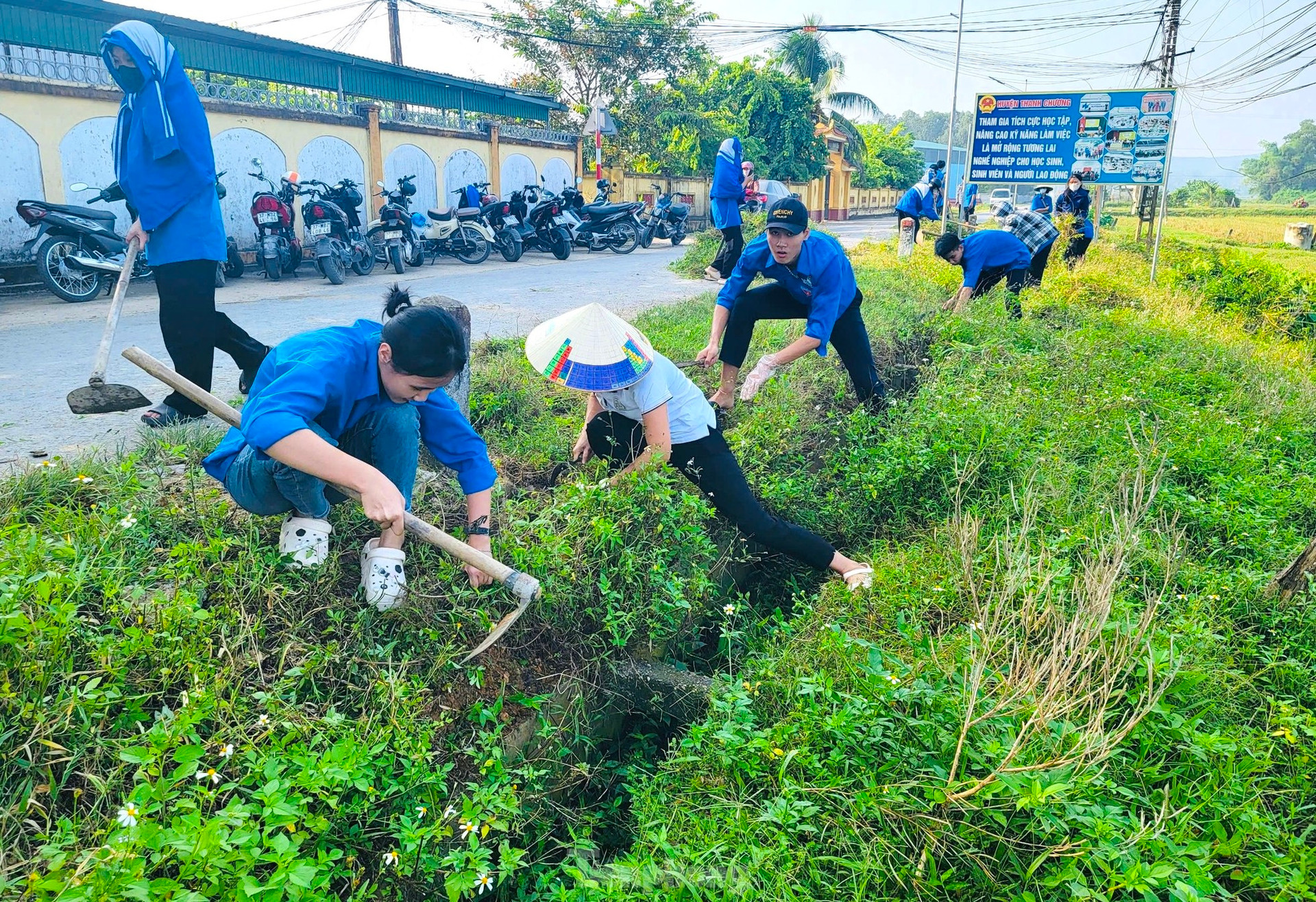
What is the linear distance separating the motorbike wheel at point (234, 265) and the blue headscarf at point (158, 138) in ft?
20.8

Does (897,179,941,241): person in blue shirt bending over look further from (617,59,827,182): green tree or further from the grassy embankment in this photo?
(617,59,827,182): green tree

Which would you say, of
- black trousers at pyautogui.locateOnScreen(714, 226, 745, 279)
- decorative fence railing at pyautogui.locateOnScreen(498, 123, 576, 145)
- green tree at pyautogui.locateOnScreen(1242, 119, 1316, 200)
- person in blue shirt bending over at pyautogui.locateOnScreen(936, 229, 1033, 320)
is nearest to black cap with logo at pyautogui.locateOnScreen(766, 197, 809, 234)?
person in blue shirt bending over at pyautogui.locateOnScreen(936, 229, 1033, 320)

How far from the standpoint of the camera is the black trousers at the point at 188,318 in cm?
340

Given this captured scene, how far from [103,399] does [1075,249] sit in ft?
33.6

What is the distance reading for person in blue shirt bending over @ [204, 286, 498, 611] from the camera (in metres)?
1.95

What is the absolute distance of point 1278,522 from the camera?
328cm

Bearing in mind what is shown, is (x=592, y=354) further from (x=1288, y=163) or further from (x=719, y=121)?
(x=1288, y=163)

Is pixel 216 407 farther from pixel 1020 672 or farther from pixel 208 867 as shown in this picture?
pixel 1020 672

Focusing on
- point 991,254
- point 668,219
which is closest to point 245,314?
point 991,254

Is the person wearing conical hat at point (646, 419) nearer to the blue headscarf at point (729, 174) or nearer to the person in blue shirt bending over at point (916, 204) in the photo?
the blue headscarf at point (729, 174)

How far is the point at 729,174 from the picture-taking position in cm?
794

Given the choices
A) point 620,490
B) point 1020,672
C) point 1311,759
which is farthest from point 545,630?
point 1311,759

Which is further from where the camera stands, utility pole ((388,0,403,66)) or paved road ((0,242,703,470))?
utility pole ((388,0,403,66))

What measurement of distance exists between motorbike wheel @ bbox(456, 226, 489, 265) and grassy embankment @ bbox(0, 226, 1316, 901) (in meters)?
8.87
